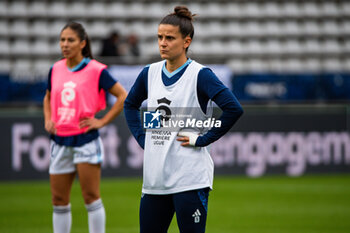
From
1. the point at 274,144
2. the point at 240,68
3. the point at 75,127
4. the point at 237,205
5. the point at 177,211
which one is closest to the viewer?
the point at 177,211

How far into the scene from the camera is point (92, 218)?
522 cm

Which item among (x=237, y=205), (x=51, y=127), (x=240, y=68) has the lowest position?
(x=237, y=205)

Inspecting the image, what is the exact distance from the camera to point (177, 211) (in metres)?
3.67

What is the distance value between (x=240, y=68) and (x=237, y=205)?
683cm

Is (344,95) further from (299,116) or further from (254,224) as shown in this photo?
(254,224)

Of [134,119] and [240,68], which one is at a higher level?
[134,119]

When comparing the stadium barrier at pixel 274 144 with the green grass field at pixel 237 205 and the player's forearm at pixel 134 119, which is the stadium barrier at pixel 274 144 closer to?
the green grass field at pixel 237 205

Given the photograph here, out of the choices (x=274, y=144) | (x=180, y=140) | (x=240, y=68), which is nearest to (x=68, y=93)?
(x=180, y=140)

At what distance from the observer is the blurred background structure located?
1125cm

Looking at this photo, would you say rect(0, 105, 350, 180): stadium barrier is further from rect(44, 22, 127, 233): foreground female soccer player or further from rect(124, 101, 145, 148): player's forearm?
rect(124, 101, 145, 148): player's forearm

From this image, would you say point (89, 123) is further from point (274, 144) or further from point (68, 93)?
point (274, 144)

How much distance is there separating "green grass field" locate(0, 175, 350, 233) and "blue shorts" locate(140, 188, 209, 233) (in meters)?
3.22

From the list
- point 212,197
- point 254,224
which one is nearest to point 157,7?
point 212,197

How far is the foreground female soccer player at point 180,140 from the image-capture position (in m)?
3.68
